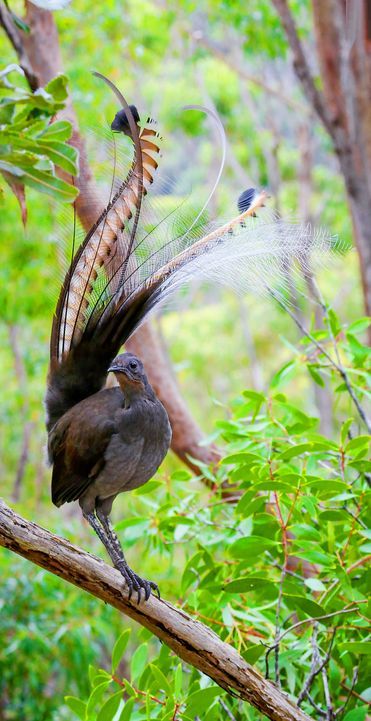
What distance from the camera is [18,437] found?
245 inches

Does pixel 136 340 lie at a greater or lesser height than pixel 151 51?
lesser

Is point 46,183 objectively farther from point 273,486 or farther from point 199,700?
point 199,700

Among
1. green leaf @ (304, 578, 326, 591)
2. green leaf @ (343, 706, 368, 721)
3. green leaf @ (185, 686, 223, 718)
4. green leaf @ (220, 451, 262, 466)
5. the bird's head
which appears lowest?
green leaf @ (343, 706, 368, 721)

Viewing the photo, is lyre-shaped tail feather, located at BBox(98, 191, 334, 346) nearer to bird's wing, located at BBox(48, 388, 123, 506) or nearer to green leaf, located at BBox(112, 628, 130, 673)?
bird's wing, located at BBox(48, 388, 123, 506)

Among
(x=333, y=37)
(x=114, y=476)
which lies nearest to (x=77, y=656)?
(x=114, y=476)

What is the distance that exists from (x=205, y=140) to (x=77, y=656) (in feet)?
19.7

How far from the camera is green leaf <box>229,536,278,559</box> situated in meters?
1.33

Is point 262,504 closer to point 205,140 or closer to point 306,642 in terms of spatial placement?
point 306,642

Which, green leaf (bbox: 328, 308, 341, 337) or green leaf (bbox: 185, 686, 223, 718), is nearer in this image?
green leaf (bbox: 185, 686, 223, 718)

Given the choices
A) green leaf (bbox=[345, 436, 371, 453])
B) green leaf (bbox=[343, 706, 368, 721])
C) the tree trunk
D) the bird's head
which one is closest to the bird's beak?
the bird's head

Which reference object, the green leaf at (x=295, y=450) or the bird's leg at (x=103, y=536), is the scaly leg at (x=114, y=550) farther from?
the green leaf at (x=295, y=450)

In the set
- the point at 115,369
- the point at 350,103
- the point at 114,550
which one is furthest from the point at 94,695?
the point at 350,103

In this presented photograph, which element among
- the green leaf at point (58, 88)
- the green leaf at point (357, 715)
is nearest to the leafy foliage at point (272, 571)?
the green leaf at point (357, 715)

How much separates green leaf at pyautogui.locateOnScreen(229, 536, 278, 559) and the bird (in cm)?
15
